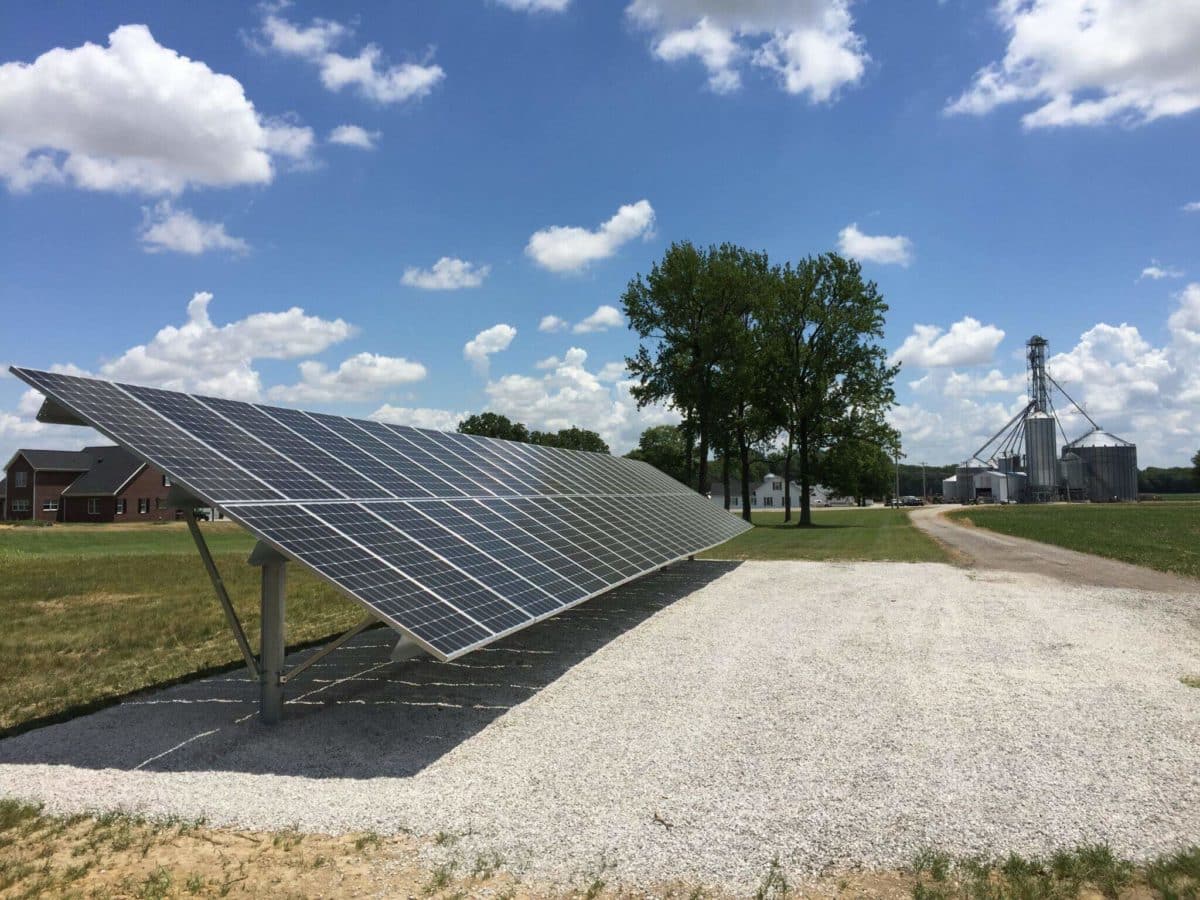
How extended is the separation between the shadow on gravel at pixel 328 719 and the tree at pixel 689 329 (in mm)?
41140

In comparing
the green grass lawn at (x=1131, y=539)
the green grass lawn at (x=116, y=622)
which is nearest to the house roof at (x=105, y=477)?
the green grass lawn at (x=116, y=622)

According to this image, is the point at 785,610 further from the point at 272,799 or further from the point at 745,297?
the point at 745,297

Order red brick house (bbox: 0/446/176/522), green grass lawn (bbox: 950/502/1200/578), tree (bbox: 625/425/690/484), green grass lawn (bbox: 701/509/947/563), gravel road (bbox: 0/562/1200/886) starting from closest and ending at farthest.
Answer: gravel road (bbox: 0/562/1200/886), green grass lawn (bbox: 950/502/1200/578), green grass lawn (bbox: 701/509/947/563), red brick house (bbox: 0/446/176/522), tree (bbox: 625/425/690/484)

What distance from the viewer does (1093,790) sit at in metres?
7.27

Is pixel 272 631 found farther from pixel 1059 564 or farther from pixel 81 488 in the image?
pixel 81 488

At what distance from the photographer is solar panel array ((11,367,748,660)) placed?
8406 mm

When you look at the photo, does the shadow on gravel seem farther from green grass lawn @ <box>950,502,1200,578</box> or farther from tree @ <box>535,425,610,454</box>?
tree @ <box>535,425,610,454</box>

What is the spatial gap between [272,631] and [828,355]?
171 feet

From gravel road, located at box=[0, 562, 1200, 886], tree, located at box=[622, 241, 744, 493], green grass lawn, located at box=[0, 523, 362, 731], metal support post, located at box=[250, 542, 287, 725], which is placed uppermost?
tree, located at box=[622, 241, 744, 493]

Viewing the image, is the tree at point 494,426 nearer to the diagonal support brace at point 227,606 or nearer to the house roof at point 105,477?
the house roof at point 105,477

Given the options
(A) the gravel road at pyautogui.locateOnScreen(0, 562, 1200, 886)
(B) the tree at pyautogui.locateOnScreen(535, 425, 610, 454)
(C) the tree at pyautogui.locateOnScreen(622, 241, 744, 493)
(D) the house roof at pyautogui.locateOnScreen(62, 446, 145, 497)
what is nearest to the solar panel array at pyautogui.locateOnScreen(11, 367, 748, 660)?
(A) the gravel road at pyautogui.locateOnScreen(0, 562, 1200, 886)

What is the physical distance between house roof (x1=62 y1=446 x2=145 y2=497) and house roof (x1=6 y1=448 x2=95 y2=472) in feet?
4.28

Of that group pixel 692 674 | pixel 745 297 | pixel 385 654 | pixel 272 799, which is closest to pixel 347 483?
pixel 385 654

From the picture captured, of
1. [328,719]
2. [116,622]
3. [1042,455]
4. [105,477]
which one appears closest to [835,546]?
[116,622]
